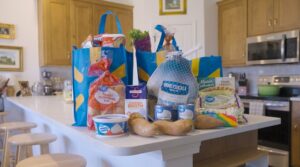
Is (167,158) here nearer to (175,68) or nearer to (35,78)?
(175,68)

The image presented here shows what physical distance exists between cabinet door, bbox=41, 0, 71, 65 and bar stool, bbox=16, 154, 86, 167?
2781 mm

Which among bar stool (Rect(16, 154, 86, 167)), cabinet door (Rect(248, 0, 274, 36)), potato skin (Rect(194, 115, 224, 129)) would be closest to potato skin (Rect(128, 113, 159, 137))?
potato skin (Rect(194, 115, 224, 129))

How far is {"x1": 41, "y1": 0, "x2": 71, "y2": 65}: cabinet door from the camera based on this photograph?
3.85 metres

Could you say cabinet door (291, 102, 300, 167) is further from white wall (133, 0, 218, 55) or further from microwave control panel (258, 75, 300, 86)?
white wall (133, 0, 218, 55)

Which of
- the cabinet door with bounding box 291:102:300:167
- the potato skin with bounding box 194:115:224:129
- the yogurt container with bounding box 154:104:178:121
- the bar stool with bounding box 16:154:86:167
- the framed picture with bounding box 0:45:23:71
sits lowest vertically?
the cabinet door with bounding box 291:102:300:167

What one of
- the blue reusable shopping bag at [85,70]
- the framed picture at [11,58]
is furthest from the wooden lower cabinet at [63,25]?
the blue reusable shopping bag at [85,70]

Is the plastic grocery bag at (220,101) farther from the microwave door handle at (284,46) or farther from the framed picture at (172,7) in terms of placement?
the framed picture at (172,7)

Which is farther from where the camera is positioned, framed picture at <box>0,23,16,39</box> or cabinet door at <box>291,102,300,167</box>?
framed picture at <box>0,23,16,39</box>

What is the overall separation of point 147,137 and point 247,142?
763mm

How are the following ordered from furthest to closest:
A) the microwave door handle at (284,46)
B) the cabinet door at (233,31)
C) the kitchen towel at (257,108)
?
the cabinet door at (233,31) → the microwave door handle at (284,46) → the kitchen towel at (257,108)

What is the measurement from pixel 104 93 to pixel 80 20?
356cm

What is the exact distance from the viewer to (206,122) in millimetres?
895

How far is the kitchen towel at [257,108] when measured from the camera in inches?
124

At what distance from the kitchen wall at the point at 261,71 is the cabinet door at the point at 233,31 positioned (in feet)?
0.83
